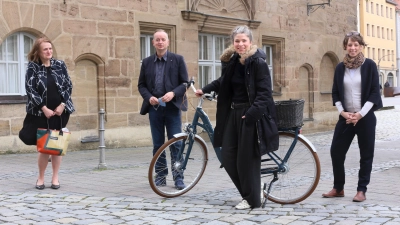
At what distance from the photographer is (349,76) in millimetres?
6355

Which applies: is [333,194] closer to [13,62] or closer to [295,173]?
[295,173]

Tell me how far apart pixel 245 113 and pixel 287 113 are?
48 cm

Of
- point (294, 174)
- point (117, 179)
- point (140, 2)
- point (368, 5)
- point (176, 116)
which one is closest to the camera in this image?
point (294, 174)

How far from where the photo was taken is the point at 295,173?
19.5 feet

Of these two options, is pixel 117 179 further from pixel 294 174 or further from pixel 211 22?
pixel 211 22

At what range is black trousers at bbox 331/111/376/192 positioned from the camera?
632cm

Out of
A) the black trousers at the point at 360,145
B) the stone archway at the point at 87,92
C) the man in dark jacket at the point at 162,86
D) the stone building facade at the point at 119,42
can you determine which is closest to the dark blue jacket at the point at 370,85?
the black trousers at the point at 360,145

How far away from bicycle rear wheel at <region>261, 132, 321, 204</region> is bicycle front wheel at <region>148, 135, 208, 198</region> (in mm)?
815

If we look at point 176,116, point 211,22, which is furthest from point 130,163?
point 211,22

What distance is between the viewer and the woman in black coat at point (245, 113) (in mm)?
5633

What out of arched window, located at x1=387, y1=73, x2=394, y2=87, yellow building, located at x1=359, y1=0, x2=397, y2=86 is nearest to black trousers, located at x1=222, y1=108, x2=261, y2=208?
yellow building, located at x1=359, y1=0, x2=397, y2=86

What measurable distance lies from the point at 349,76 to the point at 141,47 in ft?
26.5

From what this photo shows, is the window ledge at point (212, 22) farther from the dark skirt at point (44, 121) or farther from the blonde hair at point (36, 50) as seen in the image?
the dark skirt at point (44, 121)

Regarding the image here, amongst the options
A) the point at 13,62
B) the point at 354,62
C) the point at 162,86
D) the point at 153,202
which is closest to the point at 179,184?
the point at 153,202
